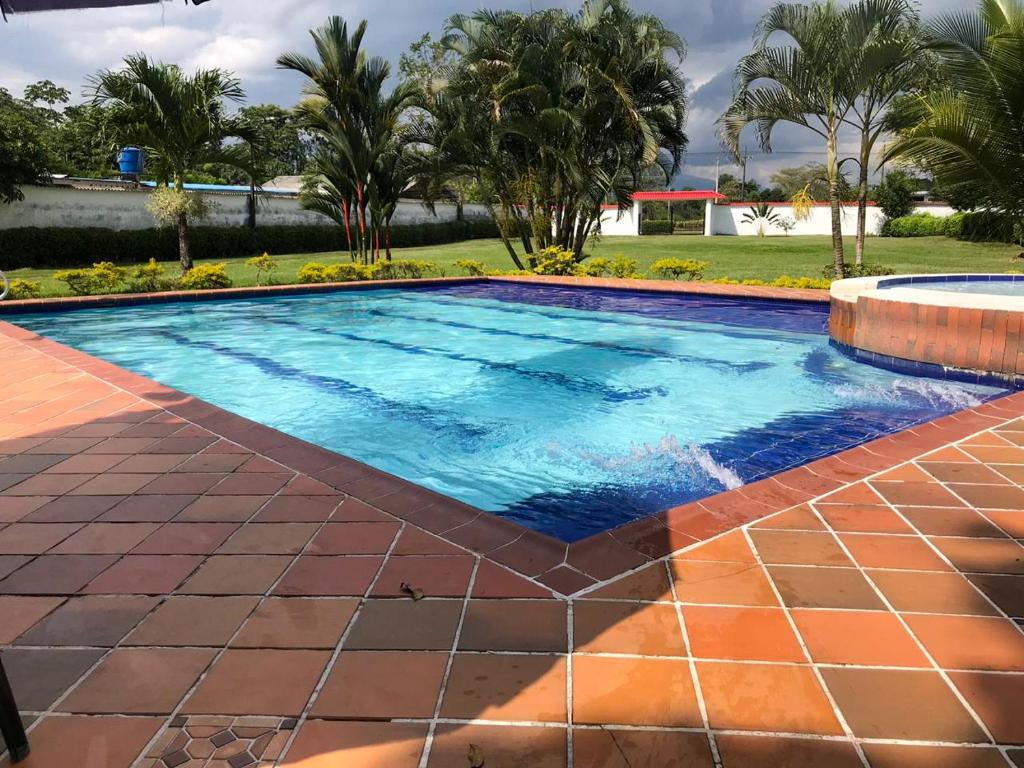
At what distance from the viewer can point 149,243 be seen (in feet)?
69.4

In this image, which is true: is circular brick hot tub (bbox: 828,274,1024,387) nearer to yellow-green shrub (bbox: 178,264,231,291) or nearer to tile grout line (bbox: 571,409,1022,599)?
tile grout line (bbox: 571,409,1022,599)

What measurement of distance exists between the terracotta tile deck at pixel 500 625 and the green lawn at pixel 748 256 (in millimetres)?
12096

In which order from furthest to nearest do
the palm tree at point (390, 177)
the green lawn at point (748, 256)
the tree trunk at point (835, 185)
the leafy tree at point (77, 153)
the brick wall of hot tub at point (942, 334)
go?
the leafy tree at point (77, 153) → the green lawn at point (748, 256) → the palm tree at point (390, 177) → the tree trunk at point (835, 185) → the brick wall of hot tub at point (942, 334)

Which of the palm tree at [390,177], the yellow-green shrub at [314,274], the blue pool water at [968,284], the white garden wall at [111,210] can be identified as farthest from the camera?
the white garden wall at [111,210]

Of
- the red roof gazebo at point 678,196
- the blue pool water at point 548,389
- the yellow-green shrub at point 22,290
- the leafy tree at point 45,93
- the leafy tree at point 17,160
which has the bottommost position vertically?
the blue pool water at point 548,389

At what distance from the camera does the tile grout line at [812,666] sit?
1.67m

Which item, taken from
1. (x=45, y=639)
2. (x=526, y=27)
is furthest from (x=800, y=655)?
(x=526, y=27)

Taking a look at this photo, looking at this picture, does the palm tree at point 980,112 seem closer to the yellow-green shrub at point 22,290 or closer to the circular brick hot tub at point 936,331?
the circular brick hot tub at point 936,331

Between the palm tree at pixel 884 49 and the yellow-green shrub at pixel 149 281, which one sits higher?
the palm tree at pixel 884 49

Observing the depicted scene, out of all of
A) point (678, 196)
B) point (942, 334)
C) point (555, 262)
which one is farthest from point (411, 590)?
point (678, 196)

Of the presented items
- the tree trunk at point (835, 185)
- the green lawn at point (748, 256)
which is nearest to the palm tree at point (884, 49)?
the tree trunk at point (835, 185)

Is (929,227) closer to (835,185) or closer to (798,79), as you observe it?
(835,185)

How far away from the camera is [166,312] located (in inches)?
471

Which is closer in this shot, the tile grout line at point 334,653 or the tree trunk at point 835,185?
the tile grout line at point 334,653
